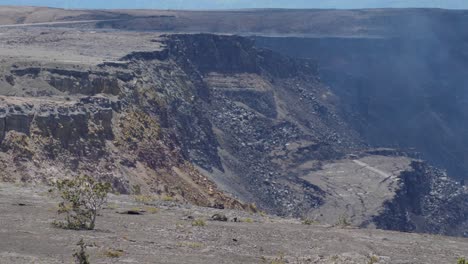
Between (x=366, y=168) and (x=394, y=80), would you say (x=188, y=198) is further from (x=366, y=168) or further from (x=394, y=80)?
(x=394, y=80)

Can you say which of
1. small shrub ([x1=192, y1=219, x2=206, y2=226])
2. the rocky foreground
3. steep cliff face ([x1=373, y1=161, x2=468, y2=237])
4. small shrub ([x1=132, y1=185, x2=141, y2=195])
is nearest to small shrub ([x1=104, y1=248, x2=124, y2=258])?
the rocky foreground

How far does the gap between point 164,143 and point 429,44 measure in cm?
10023

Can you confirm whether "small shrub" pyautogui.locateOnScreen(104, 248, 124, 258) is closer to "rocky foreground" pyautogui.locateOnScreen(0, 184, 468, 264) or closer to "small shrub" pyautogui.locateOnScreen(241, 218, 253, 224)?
"rocky foreground" pyautogui.locateOnScreen(0, 184, 468, 264)

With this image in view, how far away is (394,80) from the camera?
13450 centimetres

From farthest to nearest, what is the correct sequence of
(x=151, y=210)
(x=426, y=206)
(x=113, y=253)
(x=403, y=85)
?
(x=403, y=85)
(x=426, y=206)
(x=151, y=210)
(x=113, y=253)

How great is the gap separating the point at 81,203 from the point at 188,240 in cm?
405

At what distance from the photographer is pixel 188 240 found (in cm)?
2980

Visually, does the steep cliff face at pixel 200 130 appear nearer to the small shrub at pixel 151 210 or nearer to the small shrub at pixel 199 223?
the small shrub at pixel 151 210

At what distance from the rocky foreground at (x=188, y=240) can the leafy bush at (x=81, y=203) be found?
0.55 m

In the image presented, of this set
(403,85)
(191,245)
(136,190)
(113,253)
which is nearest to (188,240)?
(191,245)

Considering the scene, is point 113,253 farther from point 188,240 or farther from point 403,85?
point 403,85

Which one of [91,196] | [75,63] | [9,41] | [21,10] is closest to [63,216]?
[91,196]

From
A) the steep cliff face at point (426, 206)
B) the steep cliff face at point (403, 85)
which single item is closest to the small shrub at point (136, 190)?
the steep cliff face at point (426, 206)

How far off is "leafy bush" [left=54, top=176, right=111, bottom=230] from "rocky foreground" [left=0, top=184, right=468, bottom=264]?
549 mm
